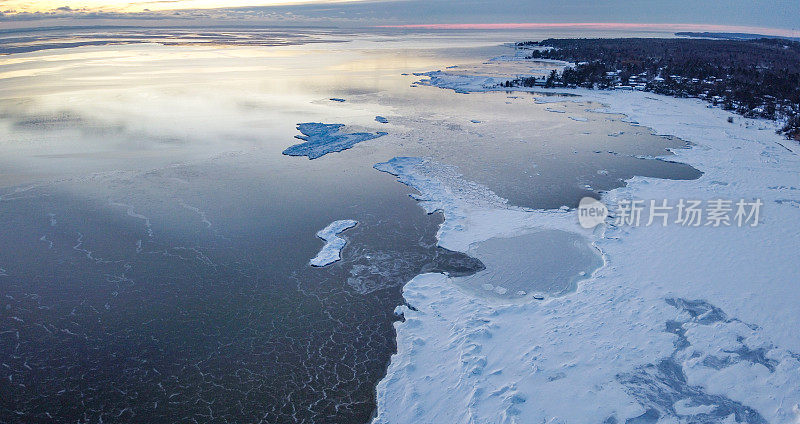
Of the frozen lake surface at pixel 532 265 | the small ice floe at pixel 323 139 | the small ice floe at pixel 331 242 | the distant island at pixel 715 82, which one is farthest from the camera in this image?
the distant island at pixel 715 82

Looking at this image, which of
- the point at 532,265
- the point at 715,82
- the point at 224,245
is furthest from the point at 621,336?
the point at 715,82

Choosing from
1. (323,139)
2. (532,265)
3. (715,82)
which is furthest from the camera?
(715,82)

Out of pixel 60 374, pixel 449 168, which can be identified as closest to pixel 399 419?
pixel 60 374

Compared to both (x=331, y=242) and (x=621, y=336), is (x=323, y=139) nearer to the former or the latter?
(x=331, y=242)

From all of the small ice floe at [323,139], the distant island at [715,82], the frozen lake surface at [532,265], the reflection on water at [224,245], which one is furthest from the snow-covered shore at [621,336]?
the distant island at [715,82]

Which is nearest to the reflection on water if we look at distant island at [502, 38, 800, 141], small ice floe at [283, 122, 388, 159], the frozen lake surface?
the frozen lake surface

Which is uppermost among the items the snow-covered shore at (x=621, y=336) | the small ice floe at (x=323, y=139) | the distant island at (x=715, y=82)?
the distant island at (x=715, y=82)

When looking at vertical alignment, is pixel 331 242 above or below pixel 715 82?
below

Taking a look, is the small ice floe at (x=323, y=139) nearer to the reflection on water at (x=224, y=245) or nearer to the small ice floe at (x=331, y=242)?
the reflection on water at (x=224, y=245)
